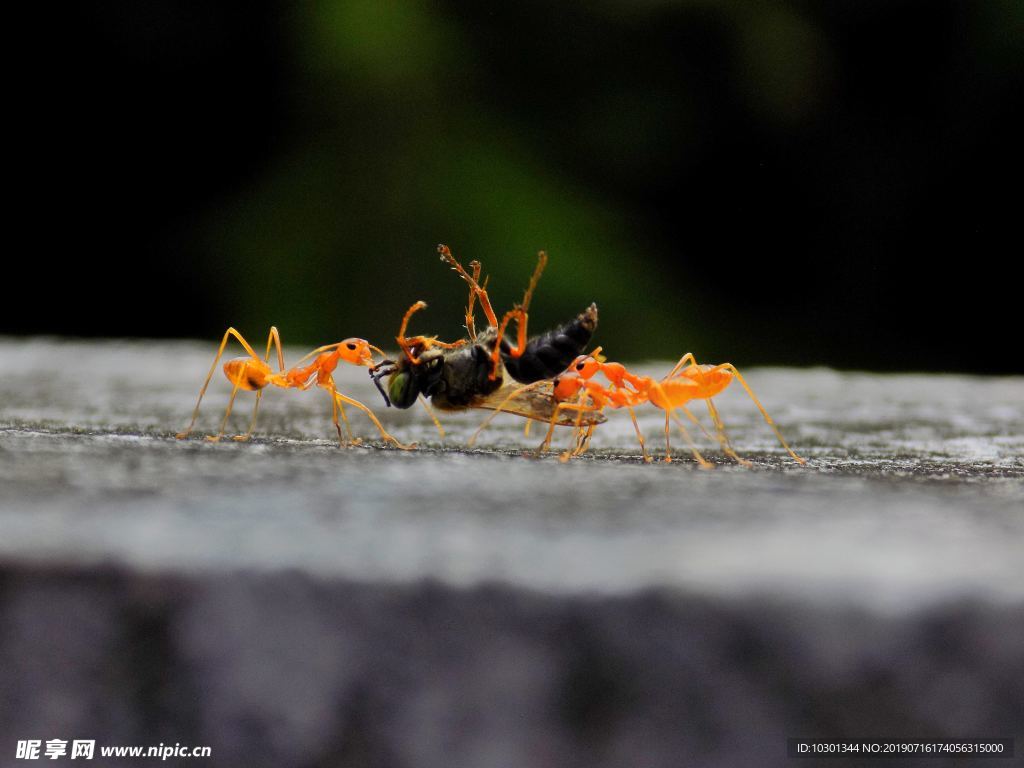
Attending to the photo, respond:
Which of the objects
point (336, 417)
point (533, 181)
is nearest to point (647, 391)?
point (336, 417)

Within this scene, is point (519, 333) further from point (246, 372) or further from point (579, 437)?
point (246, 372)

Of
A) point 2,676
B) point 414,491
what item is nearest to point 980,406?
point 414,491

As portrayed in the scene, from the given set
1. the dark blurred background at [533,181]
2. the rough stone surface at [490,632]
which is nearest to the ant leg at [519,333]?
the rough stone surface at [490,632]

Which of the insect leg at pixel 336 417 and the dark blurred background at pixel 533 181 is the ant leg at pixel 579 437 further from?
the dark blurred background at pixel 533 181

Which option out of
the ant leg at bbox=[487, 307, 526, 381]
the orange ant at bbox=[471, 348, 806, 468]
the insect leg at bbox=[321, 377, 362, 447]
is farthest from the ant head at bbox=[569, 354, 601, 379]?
the insect leg at bbox=[321, 377, 362, 447]

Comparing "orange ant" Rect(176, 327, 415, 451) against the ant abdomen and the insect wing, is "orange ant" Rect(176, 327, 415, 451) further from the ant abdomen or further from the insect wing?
the insect wing

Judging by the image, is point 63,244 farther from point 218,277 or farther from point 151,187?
point 218,277
